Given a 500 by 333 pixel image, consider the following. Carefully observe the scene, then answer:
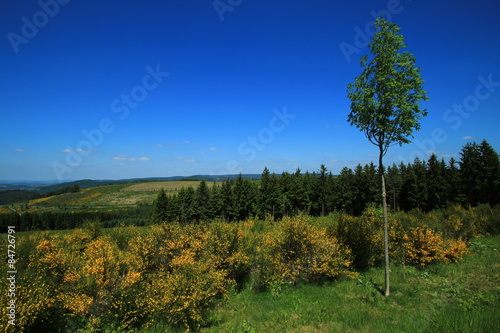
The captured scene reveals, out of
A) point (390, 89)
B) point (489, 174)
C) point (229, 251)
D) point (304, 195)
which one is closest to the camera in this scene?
point (390, 89)

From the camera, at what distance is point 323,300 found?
28.2 ft

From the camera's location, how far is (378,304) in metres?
7.71

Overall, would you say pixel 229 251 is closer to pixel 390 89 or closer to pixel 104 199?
pixel 390 89

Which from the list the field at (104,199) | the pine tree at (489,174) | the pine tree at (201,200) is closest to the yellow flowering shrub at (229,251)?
the pine tree at (201,200)

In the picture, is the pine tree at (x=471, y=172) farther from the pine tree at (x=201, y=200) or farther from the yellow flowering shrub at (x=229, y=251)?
the pine tree at (x=201, y=200)

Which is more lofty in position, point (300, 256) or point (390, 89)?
point (390, 89)

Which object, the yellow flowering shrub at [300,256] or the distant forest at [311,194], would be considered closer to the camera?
the yellow flowering shrub at [300,256]

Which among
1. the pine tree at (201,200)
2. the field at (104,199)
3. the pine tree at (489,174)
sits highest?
the pine tree at (489,174)

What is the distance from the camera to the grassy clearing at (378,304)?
6211 millimetres

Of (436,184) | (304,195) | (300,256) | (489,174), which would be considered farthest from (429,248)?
(304,195)

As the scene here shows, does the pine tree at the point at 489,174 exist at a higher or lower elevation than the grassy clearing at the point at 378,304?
higher

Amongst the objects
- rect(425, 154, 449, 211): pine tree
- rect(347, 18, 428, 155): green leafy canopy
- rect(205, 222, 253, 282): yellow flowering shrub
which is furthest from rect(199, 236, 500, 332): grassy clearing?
rect(425, 154, 449, 211): pine tree

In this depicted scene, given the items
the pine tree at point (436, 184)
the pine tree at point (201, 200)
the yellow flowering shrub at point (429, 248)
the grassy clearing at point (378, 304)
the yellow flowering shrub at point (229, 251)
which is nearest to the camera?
the grassy clearing at point (378, 304)

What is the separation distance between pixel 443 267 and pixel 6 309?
1659cm
